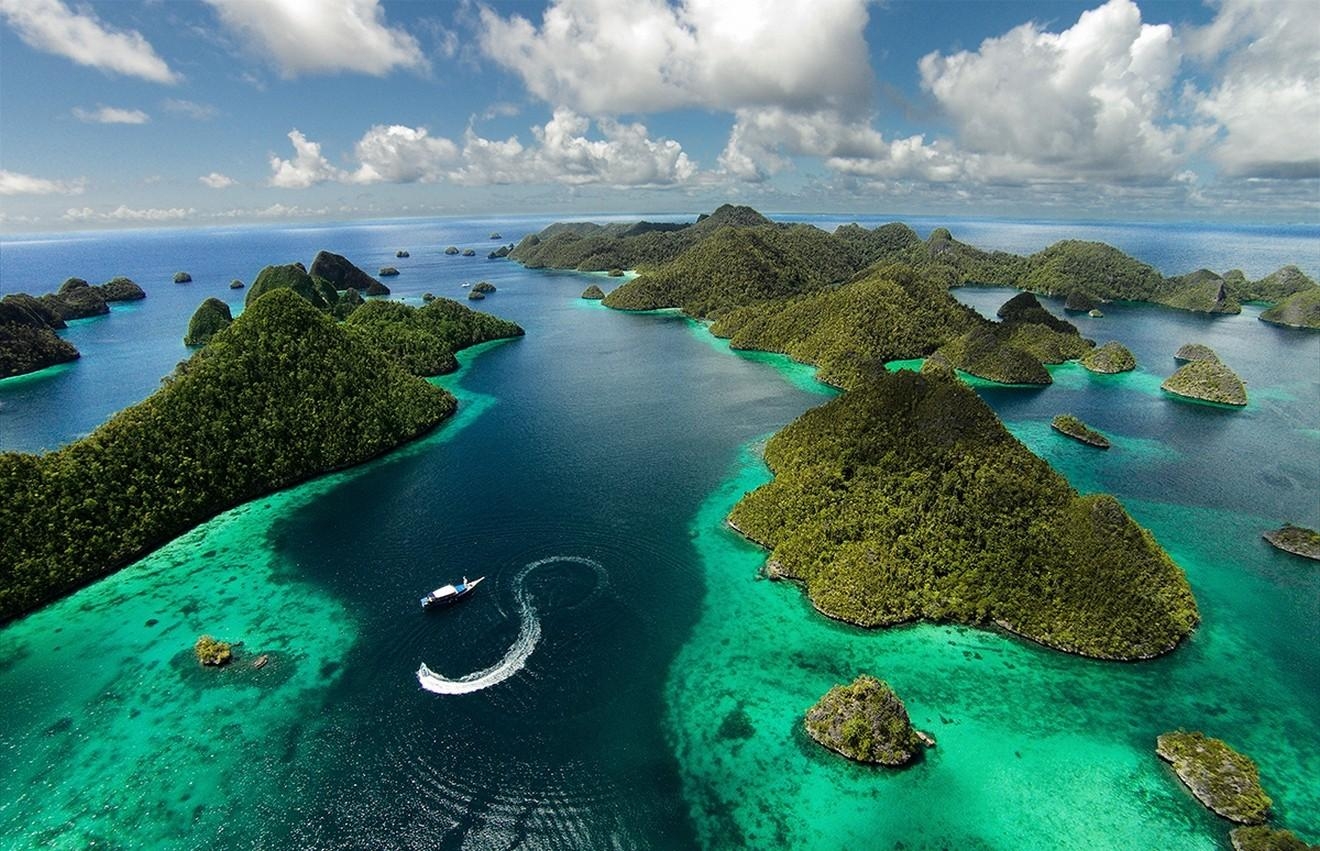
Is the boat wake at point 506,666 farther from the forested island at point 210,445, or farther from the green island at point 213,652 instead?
the forested island at point 210,445

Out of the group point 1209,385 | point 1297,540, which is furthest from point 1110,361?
point 1297,540

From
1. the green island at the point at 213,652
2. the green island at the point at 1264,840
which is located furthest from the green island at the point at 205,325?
the green island at the point at 1264,840

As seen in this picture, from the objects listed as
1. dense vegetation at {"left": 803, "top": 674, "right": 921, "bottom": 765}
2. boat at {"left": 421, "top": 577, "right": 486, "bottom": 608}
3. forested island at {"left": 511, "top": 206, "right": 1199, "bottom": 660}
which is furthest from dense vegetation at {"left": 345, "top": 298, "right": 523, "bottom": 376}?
dense vegetation at {"left": 803, "top": 674, "right": 921, "bottom": 765}

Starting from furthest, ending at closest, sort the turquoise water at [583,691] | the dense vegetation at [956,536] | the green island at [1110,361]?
the green island at [1110,361] < the dense vegetation at [956,536] < the turquoise water at [583,691]

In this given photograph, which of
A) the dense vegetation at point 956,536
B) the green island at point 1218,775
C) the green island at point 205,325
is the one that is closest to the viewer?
the green island at point 1218,775

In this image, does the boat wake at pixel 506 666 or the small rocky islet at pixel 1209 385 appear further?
the small rocky islet at pixel 1209 385

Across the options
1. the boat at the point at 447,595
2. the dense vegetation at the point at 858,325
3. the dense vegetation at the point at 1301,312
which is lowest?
the dense vegetation at the point at 1301,312

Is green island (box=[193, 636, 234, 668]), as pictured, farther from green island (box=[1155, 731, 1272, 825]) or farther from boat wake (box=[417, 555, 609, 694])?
green island (box=[1155, 731, 1272, 825])
